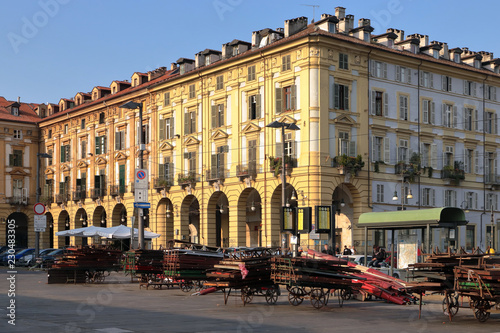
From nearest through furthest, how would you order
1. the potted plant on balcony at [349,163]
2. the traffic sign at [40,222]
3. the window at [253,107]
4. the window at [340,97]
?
1. the traffic sign at [40,222]
2. the potted plant on balcony at [349,163]
3. the window at [340,97]
4. the window at [253,107]

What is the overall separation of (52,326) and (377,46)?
4068 cm

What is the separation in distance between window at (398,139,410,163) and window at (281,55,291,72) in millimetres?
9810

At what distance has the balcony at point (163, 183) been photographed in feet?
206

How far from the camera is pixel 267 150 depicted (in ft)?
173

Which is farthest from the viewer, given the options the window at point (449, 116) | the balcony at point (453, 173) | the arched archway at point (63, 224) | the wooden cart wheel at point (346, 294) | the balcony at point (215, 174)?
the arched archway at point (63, 224)

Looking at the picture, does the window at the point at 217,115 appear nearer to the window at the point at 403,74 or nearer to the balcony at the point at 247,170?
the balcony at the point at 247,170

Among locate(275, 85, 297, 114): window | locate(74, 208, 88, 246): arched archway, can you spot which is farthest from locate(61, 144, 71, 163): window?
locate(275, 85, 297, 114): window

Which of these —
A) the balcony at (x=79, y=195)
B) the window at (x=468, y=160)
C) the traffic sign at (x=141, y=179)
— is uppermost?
the window at (x=468, y=160)

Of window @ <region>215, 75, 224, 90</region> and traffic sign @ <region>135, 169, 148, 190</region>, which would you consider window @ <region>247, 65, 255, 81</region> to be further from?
traffic sign @ <region>135, 169, 148, 190</region>

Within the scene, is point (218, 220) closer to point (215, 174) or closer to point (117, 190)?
point (215, 174)

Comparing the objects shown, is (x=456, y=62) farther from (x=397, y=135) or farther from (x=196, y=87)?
(x=196, y=87)

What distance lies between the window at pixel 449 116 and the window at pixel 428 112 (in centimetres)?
136

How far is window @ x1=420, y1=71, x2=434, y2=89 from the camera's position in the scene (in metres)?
56.2

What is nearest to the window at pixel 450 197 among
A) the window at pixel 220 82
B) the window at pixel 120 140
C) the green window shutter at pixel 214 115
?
the green window shutter at pixel 214 115
